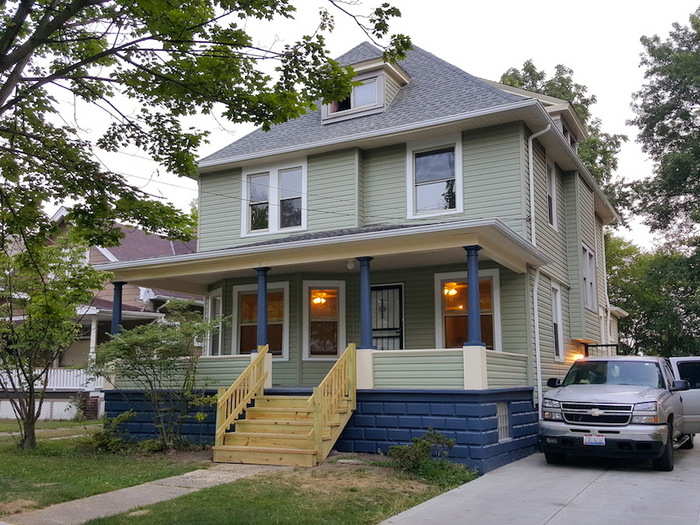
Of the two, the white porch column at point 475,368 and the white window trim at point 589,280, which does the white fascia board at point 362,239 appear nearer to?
the white porch column at point 475,368

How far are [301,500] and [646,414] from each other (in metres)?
5.10

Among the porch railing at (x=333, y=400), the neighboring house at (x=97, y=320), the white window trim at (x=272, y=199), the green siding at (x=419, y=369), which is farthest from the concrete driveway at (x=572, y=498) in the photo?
the neighboring house at (x=97, y=320)

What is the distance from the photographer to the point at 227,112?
7434mm

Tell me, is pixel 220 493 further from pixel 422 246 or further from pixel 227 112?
pixel 422 246

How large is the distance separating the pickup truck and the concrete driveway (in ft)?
1.14

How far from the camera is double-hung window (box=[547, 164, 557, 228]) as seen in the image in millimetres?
14638

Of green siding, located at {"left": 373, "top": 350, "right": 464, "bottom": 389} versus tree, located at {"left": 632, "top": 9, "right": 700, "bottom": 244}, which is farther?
tree, located at {"left": 632, "top": 9, "right": 700, "bottom": 244}

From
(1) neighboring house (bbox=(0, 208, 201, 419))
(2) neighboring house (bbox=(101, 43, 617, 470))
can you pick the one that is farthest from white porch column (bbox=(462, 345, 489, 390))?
(1) neighboring house (bbox=(0, 208, 201, 419))

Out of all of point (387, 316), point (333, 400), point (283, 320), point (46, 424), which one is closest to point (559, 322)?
point (387, 316)

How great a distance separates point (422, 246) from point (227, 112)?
4.48m

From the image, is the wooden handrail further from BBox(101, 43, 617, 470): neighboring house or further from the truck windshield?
the truck windshield

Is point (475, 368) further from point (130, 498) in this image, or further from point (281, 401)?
point (130, 498)

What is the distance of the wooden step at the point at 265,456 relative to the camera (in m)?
9.63

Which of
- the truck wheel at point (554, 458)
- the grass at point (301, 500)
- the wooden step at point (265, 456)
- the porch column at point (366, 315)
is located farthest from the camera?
the porch column at point (366, 315)
